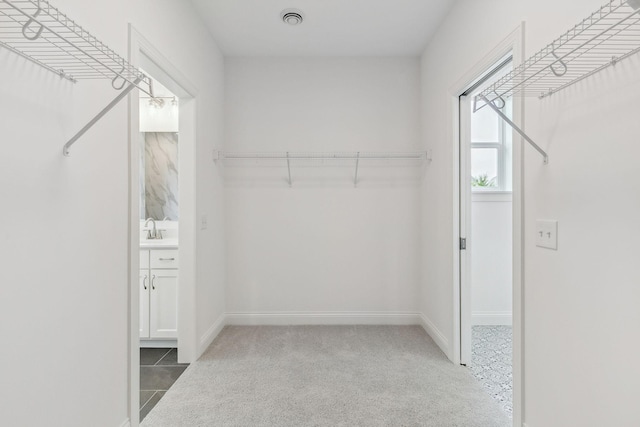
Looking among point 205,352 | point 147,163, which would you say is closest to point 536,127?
point 205,352

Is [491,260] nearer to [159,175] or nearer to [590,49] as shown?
→ [590,49]

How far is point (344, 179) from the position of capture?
11.0ft

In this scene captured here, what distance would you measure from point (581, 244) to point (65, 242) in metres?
2.04

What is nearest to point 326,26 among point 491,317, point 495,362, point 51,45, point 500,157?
point 51,45

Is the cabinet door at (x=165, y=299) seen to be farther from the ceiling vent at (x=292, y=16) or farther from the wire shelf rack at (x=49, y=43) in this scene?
the ceiling vent at (x=292, y=16)

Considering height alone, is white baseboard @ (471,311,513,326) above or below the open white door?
below

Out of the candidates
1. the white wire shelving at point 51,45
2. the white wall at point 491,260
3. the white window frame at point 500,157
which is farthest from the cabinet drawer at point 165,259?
the white window frame at point 500,157

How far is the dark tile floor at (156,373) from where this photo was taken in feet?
6.90

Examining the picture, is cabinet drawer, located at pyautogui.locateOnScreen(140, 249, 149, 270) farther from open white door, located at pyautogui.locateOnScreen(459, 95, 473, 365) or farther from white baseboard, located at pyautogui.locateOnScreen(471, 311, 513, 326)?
white baseboard, located at pyautogui.locateOnScreen(471, 311, 513, 326)

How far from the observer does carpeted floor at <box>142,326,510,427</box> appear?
1.89 m

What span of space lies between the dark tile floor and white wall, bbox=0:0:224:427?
0.47m

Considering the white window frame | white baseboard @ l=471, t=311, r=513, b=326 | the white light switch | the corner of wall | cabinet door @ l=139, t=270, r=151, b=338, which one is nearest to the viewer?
the white light switch

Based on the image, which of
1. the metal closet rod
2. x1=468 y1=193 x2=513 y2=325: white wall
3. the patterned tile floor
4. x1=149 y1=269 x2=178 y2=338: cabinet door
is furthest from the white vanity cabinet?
x1=468 y1=193 x2=513 y2=325: white wall

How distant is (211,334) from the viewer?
2.94 meters
